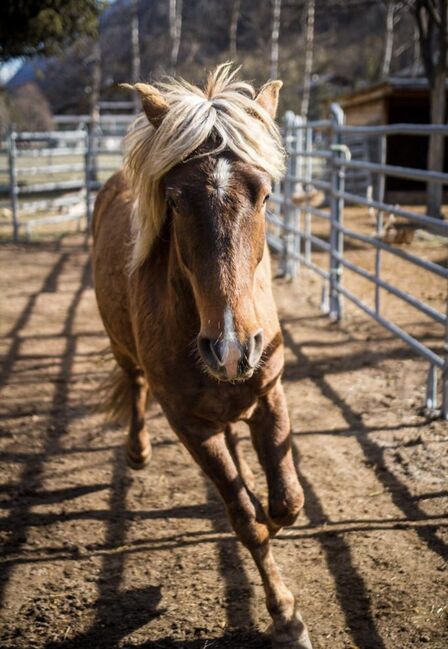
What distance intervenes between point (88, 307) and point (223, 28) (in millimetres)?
35537

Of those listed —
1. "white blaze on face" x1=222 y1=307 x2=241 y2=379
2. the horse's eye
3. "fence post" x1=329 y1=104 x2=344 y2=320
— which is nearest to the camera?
"white blaze on face" x1=222 y1=307 x2=241 y2=379

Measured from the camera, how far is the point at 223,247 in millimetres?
1962

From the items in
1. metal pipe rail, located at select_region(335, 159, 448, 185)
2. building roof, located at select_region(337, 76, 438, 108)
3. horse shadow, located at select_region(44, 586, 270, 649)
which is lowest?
horse shadow, located at select_region(44, 586, 270, 649)

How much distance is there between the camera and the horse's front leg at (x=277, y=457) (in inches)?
94.7

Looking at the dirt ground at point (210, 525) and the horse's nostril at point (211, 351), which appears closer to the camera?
the horse's nostril at point (211, 351)

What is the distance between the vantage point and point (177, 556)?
2863 mm

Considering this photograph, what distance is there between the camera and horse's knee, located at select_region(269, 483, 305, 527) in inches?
94.3

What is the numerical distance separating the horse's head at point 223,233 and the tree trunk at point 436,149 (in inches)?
337

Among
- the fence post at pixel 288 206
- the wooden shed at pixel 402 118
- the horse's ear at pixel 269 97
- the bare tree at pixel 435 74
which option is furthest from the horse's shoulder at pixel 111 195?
the wooden shed at pixel 402 118

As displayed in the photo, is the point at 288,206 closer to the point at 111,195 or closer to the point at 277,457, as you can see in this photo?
the point at 111,195

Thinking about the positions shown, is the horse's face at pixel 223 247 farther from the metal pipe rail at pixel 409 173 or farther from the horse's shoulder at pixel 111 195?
the metal pipe rail at pixel 409 173

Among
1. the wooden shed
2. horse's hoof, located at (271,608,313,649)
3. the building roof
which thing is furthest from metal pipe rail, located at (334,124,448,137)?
the building roof

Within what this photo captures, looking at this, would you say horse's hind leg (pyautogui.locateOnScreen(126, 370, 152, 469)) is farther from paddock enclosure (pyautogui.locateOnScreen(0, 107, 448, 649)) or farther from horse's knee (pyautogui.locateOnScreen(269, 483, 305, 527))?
horse's knee (pyautogui.locateOnScreen(269, 483, 305, 527))

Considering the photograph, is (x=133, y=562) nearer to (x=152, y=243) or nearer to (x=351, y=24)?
(x=152, y=243)
